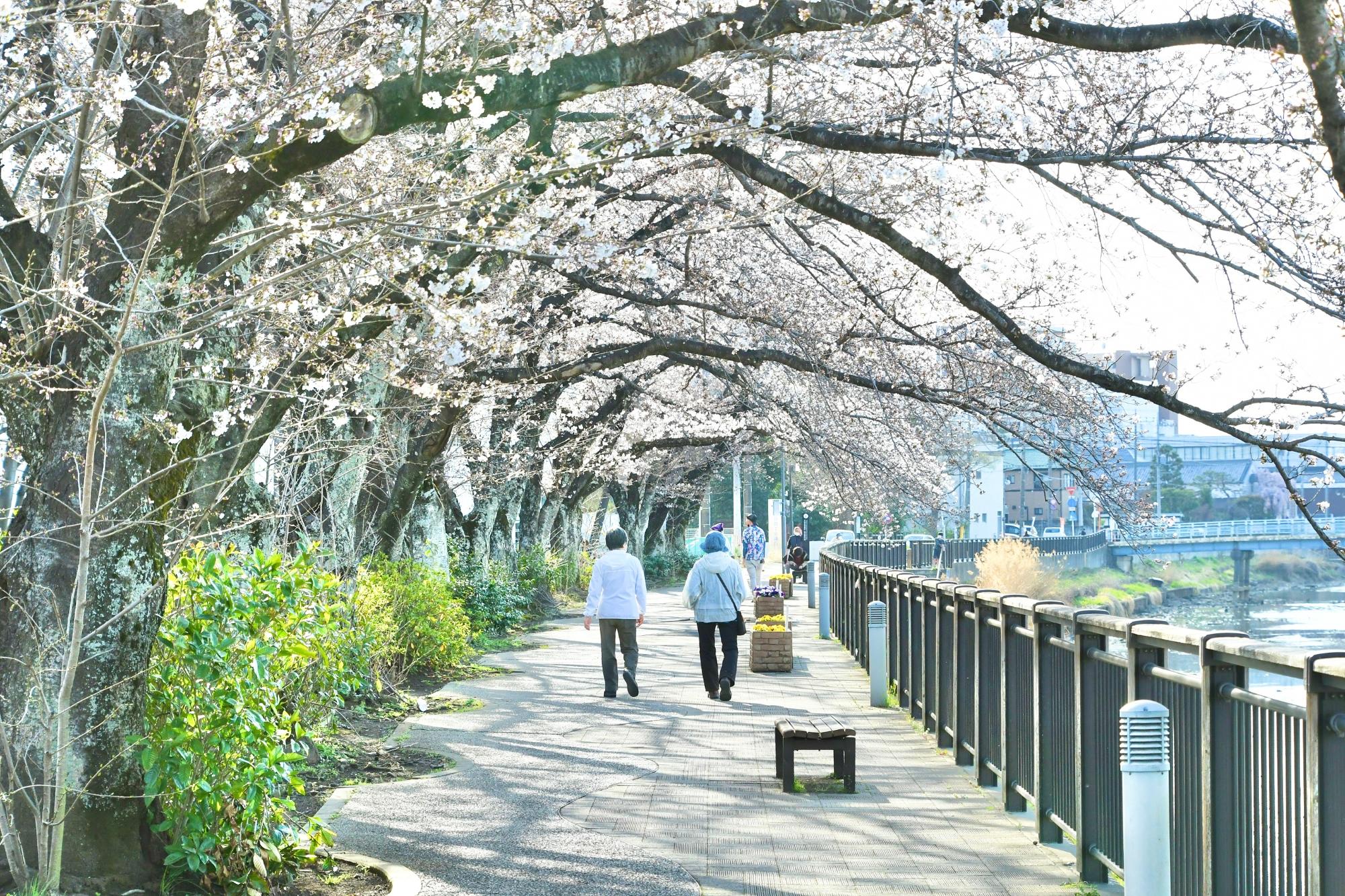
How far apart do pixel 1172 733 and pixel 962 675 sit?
458 cm

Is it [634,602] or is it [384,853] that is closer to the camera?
[384,853]

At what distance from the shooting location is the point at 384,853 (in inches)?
287

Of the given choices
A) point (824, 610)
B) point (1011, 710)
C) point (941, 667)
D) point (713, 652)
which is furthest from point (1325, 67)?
point (824, 610)

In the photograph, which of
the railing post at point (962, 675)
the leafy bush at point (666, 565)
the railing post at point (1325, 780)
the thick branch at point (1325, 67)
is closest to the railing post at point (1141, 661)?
the railing post at point (1325, 780)

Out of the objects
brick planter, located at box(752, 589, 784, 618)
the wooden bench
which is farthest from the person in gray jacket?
brick planter, located at box(752, 589, 784, 618)

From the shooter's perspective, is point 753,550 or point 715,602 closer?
point 715,602

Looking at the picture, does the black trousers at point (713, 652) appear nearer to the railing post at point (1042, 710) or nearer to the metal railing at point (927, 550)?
the railing post at point (1042, 710)

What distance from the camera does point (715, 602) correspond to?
46.7 ft

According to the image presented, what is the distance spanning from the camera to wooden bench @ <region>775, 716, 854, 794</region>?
904 centimetres

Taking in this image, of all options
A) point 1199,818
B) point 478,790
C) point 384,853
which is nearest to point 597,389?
point 478,790

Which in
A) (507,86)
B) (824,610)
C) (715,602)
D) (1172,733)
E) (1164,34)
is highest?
(1164,34)

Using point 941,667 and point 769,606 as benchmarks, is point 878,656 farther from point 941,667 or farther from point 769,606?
point 769,606

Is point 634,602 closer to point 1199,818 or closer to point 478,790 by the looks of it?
point 478,790

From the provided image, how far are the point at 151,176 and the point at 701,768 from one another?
5.65 m
